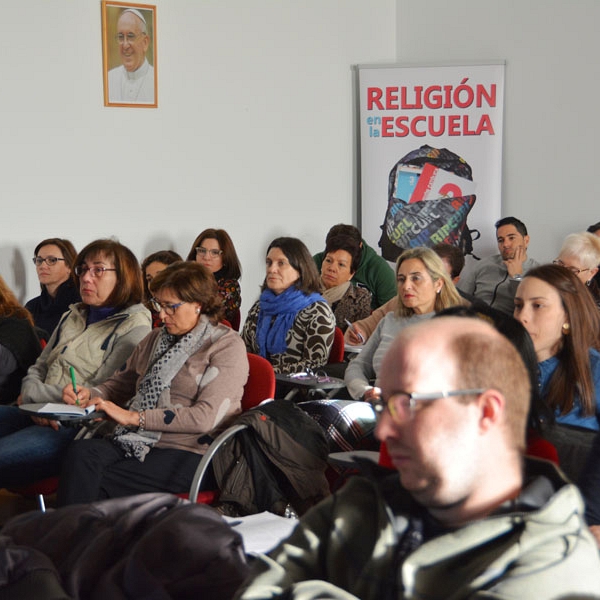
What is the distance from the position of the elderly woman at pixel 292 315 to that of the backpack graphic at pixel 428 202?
2829mm

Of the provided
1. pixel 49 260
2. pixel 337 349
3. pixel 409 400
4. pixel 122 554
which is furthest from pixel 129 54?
pixel 409 400

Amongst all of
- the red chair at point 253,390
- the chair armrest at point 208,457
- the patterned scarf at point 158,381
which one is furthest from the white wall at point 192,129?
the chair armrest at point 208,457

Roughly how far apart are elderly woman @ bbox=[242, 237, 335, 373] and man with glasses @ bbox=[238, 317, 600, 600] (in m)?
2.77

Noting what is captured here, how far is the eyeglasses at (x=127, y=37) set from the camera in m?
6.18

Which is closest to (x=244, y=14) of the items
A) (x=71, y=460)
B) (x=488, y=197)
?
(x=488, y=197)

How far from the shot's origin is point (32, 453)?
3322 millimetres

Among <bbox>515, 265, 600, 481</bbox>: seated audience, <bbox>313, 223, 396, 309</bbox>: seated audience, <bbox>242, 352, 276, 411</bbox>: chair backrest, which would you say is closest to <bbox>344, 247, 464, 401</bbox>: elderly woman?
<bbox>242, 352, 276, 411</bbox>: chair backrest

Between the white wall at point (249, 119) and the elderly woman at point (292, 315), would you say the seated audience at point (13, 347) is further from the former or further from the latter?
the white wall at point (249, 119)

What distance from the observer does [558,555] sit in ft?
3.91

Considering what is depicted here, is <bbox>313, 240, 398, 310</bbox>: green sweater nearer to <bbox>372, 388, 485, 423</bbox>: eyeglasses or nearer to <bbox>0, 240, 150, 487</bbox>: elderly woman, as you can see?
<bbox>0, 240, 150, 487</bbox>: elderly woman

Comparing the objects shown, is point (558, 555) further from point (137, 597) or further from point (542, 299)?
point (542, 299)

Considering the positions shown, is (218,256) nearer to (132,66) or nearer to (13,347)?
(132,66)

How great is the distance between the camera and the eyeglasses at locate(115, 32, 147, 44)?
6.18 metres

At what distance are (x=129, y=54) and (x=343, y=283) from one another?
2255 millimetres
